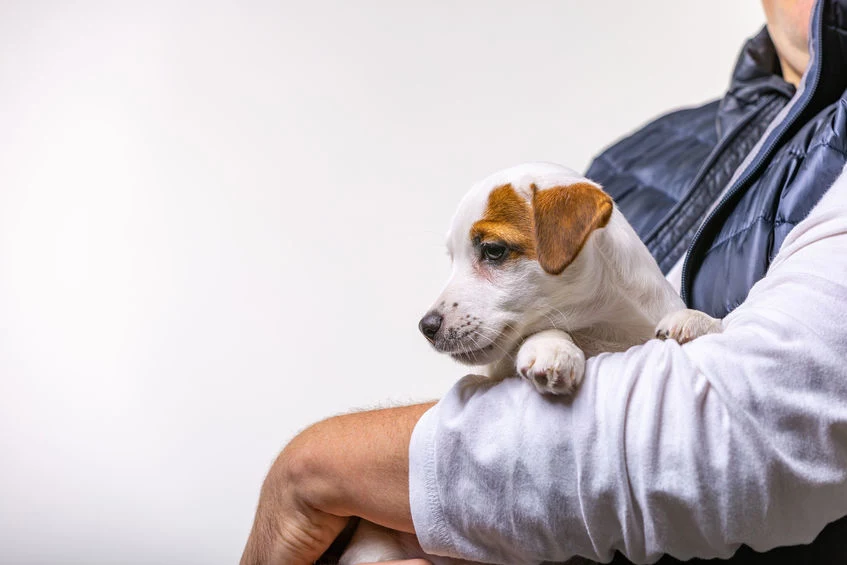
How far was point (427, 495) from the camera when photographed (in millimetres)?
976

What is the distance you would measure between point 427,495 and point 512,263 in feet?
1.26

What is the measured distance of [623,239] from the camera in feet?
4.27

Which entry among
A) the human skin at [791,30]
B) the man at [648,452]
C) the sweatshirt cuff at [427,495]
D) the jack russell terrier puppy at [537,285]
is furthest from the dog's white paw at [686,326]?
the human skin at [791,30]

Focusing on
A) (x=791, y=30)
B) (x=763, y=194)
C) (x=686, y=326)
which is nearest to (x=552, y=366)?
(x=686, y=326)

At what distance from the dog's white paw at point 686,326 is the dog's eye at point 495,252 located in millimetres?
232

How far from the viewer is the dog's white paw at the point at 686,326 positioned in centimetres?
112

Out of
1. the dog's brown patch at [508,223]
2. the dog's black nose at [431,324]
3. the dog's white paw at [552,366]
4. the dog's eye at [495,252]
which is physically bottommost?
the dog's white paw at [552,366]

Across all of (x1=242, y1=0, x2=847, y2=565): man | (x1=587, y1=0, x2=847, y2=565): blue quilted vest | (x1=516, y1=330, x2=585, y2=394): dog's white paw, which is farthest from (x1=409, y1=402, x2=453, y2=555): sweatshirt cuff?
(x1=587, y1=0, x2=847, y2=565): blue quilted vest

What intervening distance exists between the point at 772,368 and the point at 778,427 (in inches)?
2.2

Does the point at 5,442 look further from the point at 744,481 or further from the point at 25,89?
the point at 744,481

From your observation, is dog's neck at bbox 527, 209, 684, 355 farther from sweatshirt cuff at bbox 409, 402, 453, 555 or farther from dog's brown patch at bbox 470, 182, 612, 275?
sweatshirt cuff at bbox 409, 402, 453, 555

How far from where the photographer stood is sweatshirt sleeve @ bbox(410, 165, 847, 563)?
0.85m

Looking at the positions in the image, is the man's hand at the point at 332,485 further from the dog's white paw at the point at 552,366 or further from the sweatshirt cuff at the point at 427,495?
the dog's white paw at the point at 552,366

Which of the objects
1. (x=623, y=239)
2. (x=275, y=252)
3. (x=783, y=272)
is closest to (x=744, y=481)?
(x=783, y=272)
